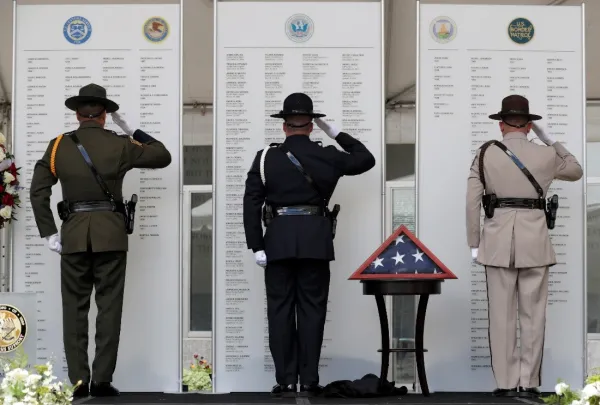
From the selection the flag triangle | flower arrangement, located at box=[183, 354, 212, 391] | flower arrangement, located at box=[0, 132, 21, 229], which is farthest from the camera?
flower arrangement, located at box=[183, 354, 212, 391]

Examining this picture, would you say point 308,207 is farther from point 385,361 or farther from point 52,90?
point 52,90

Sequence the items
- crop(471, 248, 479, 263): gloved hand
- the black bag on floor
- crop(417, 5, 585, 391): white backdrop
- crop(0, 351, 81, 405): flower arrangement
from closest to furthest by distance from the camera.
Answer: crop(0, 351, 81, 405): flower arrangement < the black bag on floor < crop(471, 248, 479, 263): gloved hand < crop(417, 5, 585, 391): white backdrop

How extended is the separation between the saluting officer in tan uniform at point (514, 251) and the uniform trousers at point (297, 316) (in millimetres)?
958

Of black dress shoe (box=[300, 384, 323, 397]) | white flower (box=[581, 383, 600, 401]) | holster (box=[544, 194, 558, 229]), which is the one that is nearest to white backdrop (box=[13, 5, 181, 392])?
black dress shoe (box=[300, 384, 323, 397])

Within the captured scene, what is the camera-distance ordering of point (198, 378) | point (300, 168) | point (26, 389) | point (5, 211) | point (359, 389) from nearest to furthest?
1. point (26, 389)
2. point (359, 389)
3. point (300, 168)
4. point (5, 211)
5. point (198, 378)

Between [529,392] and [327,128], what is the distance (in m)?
1.88

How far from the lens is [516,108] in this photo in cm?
797

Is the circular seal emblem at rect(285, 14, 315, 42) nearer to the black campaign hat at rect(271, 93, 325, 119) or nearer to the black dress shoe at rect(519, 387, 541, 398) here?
the black campaign hat at rect(271, 93, 325, 119)

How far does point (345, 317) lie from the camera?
27.7ft

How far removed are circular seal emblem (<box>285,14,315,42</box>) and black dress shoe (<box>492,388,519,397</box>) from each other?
2414mm

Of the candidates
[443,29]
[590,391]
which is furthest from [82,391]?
[590,391]

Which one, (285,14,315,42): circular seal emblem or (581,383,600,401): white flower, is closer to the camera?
(581,383,600,401): white flower

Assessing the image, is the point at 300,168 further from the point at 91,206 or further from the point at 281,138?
the point at 91,206

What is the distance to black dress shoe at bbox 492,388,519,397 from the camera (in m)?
7.82
